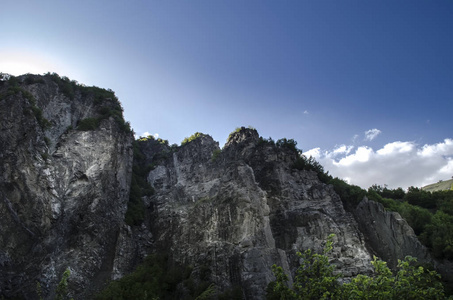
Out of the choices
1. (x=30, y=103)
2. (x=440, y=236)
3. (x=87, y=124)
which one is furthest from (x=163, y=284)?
(x=440, y=236)

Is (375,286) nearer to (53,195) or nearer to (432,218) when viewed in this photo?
(432,218)

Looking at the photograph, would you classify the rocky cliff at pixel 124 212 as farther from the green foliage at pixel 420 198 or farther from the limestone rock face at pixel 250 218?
the green foliage at pixel 420 198

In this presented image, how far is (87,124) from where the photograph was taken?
41.8 meters

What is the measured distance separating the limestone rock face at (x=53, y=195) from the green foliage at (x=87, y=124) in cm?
83

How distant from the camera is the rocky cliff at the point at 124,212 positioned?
28.3 meters

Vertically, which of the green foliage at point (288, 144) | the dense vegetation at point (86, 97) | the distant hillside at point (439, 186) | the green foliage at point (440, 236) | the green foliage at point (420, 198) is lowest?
the green foliage at point (440, 236)

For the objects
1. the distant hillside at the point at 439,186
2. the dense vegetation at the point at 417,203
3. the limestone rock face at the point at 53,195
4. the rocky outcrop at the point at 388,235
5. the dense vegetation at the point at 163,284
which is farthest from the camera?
the distant hillside at the point at 439,186

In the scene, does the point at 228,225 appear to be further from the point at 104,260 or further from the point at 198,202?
the point at 104,260

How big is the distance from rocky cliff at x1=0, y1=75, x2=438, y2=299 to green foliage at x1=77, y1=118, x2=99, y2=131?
12 cm

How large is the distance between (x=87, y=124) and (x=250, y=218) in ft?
80.9

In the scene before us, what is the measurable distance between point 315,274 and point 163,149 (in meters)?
50.4

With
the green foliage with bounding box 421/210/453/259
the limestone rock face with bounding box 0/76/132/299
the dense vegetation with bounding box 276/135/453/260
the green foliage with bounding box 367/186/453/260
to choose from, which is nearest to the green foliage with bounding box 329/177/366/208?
the dense vegetation with bounding box 276/135/453/260

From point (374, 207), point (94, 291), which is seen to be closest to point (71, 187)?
point (94, 291)

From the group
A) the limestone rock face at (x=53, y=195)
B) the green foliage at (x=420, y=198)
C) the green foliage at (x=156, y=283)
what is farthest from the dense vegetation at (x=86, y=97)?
the green foliage at (x=420, y=198)
